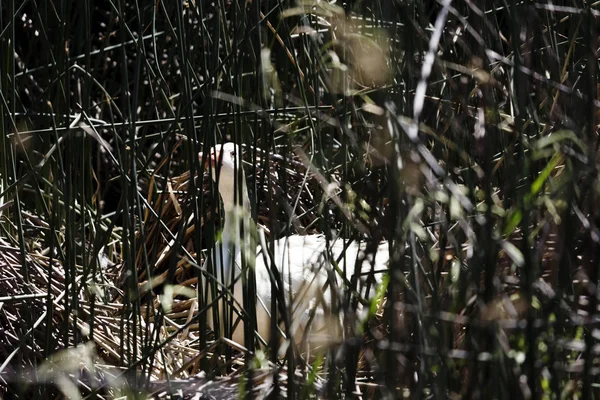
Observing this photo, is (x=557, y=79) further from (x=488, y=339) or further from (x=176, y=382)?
(x=176, y=382)

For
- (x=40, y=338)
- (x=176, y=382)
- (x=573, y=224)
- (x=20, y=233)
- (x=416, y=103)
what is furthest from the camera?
(x=40, y=338)

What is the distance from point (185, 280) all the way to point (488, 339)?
137 centimetres

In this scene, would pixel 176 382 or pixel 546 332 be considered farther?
pixel 176 382

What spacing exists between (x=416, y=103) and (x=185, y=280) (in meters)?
1.46

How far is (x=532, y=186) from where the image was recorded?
0.78 meters

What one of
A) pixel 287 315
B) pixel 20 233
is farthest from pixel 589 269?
pixel 20 233

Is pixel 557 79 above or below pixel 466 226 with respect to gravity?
above

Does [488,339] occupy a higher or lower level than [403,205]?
lower

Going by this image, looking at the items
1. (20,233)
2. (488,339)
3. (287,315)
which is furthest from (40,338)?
(488,339)

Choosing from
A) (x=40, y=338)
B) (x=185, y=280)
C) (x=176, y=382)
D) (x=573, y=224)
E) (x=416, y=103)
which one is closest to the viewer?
(x=416, y=103)

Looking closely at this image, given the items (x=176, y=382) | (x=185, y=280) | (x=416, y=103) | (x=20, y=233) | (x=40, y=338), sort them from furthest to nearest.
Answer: (x=185, y=280), (x=40, y=338), (x=20, y=233), (x=176, y=382), (x=416, y=103)

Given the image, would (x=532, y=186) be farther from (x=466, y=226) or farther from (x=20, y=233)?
(x=20, y=233)

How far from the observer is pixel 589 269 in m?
0.77

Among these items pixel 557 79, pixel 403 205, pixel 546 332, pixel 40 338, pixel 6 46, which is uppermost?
pixel 6 46
